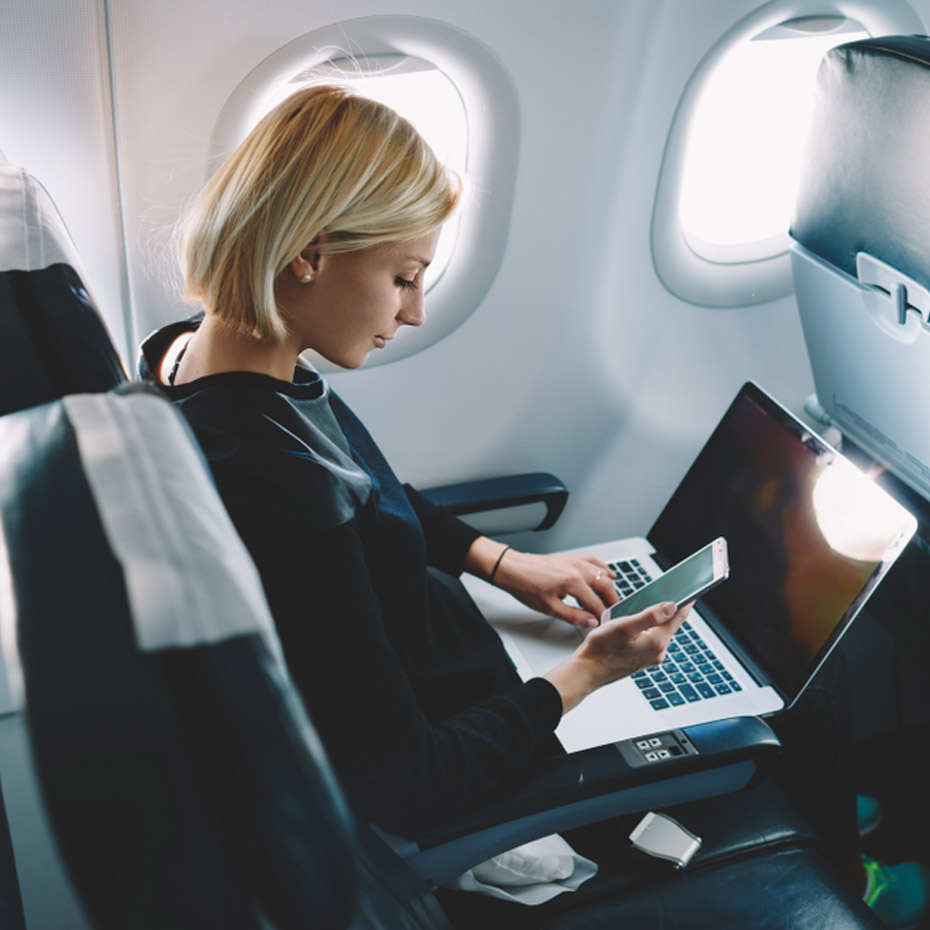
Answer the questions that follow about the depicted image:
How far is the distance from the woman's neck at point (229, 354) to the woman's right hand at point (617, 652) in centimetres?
60

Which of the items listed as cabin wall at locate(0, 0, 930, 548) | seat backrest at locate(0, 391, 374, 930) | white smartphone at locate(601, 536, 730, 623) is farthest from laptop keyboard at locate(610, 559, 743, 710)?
seat backrest at locate(0, 391, 374, 930)

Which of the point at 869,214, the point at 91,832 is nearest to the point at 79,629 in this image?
the point at 91,832

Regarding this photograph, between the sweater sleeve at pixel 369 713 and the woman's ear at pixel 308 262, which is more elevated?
the woman's ear at pixel 308 262

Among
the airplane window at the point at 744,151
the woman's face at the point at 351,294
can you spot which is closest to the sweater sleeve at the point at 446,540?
the woman's face at the point at 351,294

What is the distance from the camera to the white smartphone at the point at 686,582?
130 centimetres

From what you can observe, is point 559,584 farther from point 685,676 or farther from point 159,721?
point 159,721

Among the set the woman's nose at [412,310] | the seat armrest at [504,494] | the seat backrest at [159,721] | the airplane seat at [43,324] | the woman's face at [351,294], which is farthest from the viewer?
the seat armrest at [504,494]

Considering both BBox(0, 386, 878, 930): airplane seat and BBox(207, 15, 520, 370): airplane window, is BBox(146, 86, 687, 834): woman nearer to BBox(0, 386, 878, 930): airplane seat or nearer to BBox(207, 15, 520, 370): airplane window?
BBox(207, 15, 520, 370): airplane window

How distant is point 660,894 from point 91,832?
107 centimetres

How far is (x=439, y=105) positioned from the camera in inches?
66.2

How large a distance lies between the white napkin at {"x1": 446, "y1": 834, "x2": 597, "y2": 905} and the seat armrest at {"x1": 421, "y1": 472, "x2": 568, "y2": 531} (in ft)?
2.43

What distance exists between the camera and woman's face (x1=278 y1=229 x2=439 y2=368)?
1.11m

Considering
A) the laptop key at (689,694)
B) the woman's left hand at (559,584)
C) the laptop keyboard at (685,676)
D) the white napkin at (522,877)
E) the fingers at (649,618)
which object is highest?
the fingers at (649,618)

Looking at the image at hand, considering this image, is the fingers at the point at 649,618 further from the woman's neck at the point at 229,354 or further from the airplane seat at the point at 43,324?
the airplane seat at the point at 43,324
